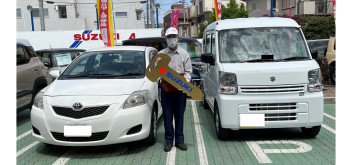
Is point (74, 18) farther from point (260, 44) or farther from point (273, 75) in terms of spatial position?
point (273, 75)

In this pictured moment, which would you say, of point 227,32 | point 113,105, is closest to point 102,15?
point 227,32

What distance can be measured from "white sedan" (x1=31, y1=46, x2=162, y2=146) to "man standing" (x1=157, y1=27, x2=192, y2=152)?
261mm

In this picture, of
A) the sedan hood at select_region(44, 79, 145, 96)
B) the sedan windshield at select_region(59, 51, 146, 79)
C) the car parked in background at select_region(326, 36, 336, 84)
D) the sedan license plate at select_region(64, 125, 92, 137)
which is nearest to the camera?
the sedan license plate at select_region(64, 125, 92, 137)

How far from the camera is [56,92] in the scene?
4434 millimetres

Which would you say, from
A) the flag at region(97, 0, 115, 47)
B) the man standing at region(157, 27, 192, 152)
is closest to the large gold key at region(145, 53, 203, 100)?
the man standing at region(157, 27, 192, 152)

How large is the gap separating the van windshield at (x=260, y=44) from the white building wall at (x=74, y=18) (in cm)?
Answer: 3102

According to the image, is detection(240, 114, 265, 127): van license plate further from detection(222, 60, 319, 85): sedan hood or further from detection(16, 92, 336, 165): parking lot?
detection(222, 60, 319, 85): sedan hood

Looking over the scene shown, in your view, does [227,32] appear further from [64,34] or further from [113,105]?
[64,34]

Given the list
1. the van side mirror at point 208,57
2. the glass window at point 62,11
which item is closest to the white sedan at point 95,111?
the van side mirror at point 208,57

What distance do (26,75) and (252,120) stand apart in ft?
15.8

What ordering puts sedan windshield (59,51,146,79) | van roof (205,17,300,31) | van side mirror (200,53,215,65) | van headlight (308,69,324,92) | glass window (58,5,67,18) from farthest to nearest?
glass window (58,5,67,18), van roof (205,17,300,31), van side mirror (200,53,215,65), sedan windshield (59,51,146,79), van headlight (308,69,324,92)

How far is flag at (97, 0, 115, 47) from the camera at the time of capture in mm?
12836

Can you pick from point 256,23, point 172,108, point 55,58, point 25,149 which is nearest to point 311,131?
point 256,23

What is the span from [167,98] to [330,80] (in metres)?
8.90
